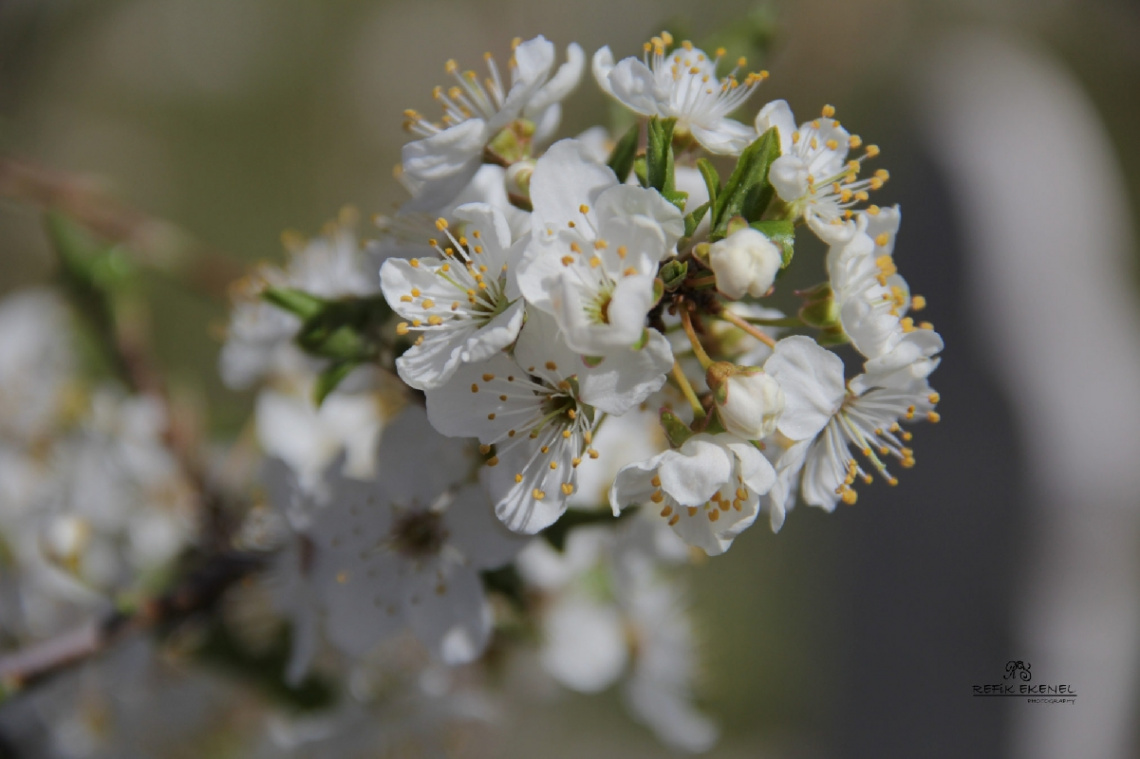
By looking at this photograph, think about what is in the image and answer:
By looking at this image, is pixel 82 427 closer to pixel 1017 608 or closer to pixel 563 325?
pixel 563 325

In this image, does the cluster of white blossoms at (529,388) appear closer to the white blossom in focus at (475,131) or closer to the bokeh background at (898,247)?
the white blossom in focus at (475,131)

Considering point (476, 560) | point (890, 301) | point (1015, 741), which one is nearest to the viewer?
point (890, 301)

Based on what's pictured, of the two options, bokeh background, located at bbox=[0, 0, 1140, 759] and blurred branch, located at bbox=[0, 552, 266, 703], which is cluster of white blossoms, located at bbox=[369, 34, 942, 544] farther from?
bokeh background, located at bbox=[0, 0, 1140, 759]

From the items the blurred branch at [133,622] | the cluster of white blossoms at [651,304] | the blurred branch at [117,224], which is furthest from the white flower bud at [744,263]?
the blurred branch at [117,224]

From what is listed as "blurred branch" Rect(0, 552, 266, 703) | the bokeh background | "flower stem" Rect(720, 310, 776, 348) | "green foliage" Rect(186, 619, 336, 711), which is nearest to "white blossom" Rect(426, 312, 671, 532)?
"flower stem" Rect(720, 310, 776, 348)

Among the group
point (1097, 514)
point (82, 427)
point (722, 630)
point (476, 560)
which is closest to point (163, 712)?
point (82, 427)

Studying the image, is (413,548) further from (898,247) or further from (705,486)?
(898,247)
